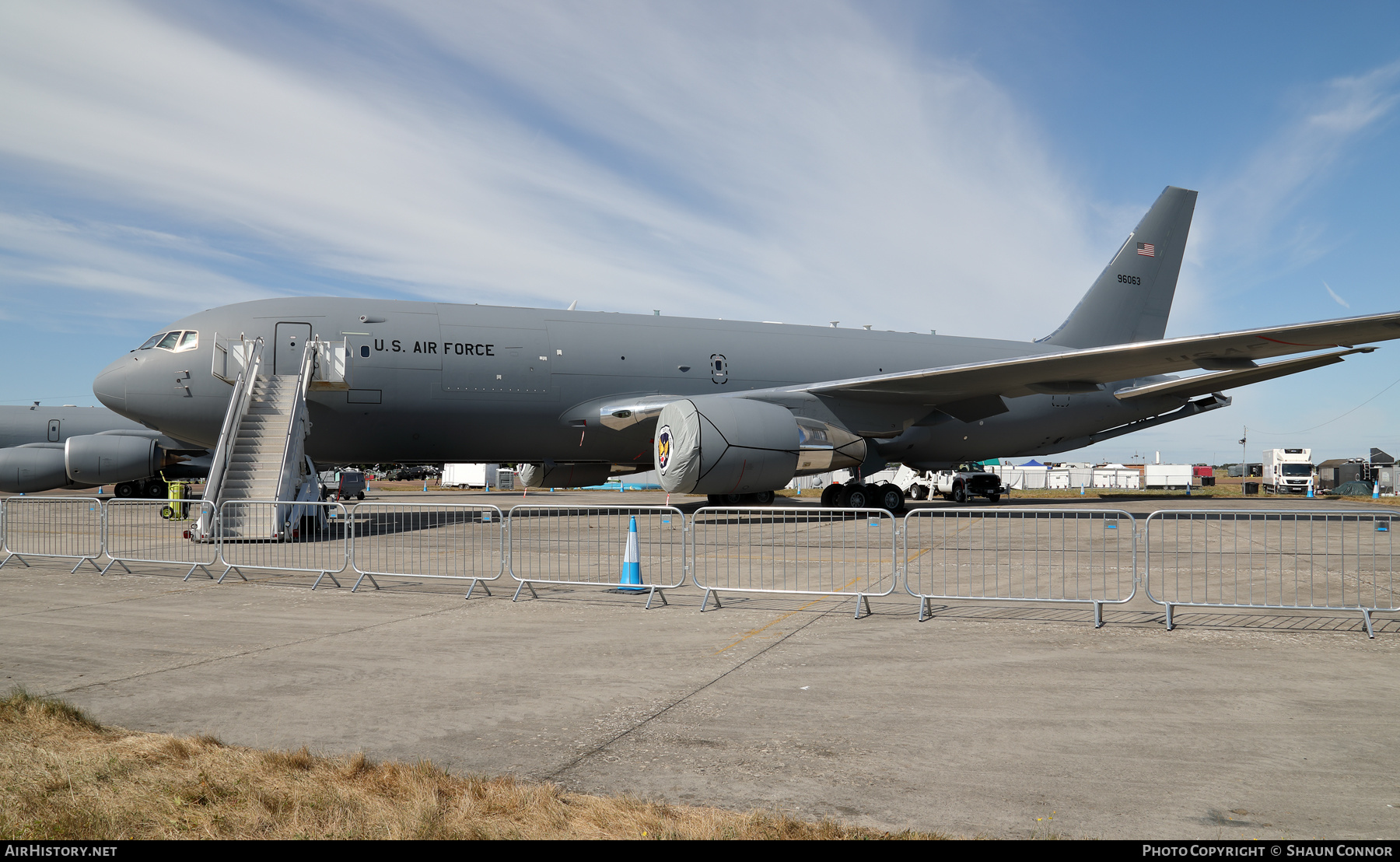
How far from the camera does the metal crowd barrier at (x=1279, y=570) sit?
23.1 ft

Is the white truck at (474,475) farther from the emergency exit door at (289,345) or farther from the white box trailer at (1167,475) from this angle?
the white box trailer at (1167,475)

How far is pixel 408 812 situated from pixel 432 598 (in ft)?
18.4

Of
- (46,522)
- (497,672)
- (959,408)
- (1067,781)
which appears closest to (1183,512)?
(1067,781)

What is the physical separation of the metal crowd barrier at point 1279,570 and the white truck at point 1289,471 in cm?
5229

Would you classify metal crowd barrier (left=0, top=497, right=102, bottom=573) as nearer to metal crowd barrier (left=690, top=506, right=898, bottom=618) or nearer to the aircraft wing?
metal crowd barrier (left=690, top=506, right=898, bottom=618)

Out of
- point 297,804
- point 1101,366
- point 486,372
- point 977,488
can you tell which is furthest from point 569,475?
point 297,804

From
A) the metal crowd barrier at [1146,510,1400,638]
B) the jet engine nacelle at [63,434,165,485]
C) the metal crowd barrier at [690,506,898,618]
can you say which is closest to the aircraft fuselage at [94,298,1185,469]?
the metal crowd barrier at [690,506,898,618]

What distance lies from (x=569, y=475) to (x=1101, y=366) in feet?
39.1

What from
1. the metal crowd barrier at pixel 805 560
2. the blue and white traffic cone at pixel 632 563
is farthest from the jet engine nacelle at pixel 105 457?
the blue and white traffic cone at pixel 632 563

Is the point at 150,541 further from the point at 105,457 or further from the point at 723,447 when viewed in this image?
the point at 105,457

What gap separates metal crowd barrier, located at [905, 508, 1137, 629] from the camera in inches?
296

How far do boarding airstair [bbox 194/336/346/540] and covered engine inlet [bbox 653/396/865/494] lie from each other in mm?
6229

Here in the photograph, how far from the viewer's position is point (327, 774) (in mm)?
3377

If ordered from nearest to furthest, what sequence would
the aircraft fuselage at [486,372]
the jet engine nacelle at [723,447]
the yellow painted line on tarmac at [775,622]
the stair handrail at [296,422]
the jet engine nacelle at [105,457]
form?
the yellow painted line on tarmac at [775,622], the stair handrail at [296,422], the jet engine nacelle at [723,447], the aircraft fuselage at [486,372], the jet engine nacelle at [105,457]
